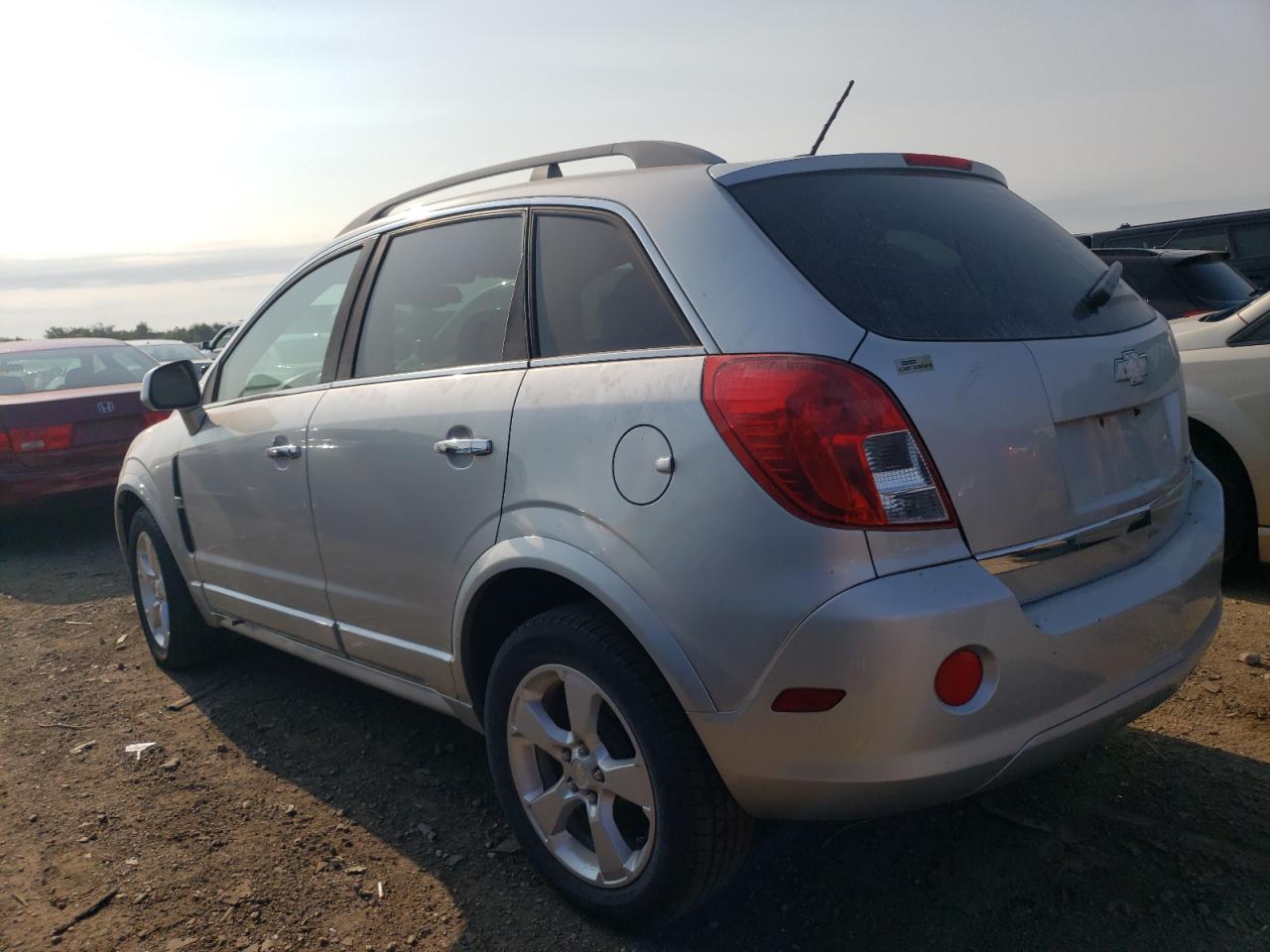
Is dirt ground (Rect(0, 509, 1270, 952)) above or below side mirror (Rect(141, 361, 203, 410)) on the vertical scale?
below

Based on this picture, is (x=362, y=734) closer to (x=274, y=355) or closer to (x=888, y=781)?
(x=274, y=355)

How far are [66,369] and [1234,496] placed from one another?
808 cm

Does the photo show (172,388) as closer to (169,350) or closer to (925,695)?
(925,695)

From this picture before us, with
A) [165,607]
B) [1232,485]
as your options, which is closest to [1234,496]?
[1232,485]

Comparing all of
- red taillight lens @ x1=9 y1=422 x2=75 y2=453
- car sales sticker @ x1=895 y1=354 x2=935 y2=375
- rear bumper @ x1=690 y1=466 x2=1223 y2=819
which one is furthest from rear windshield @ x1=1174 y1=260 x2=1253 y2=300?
red taillight lens @ x1=9 y1=422 x2=75 y2=453

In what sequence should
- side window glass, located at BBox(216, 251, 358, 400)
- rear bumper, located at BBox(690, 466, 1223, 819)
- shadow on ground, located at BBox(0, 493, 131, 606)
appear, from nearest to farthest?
rear bumper, located at BBox(690, 466, 1223, 819) < side window glass, located at BBox(216, 251, 358, 400) < shadow on ground, located at BBox(0, 493, 131, 606)

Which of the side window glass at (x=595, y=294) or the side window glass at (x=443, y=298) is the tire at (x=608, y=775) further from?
the side window glass at (x=443, y=298)

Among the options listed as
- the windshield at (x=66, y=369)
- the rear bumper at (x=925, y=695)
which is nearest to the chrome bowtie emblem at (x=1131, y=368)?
the rear bumper at (x=925, y=695)

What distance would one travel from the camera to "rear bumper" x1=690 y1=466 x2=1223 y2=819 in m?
2.03

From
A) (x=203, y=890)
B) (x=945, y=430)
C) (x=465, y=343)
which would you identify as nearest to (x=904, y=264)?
(x=945, y=430)

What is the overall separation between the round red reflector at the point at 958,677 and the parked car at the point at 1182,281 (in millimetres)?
6215

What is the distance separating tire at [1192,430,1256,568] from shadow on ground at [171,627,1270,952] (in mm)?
1661

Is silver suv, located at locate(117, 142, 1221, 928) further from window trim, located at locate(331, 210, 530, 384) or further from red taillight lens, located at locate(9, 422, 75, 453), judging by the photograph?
red taillight lens, located at locate(9, 422, 75, 453)

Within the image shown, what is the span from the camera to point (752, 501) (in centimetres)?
210
